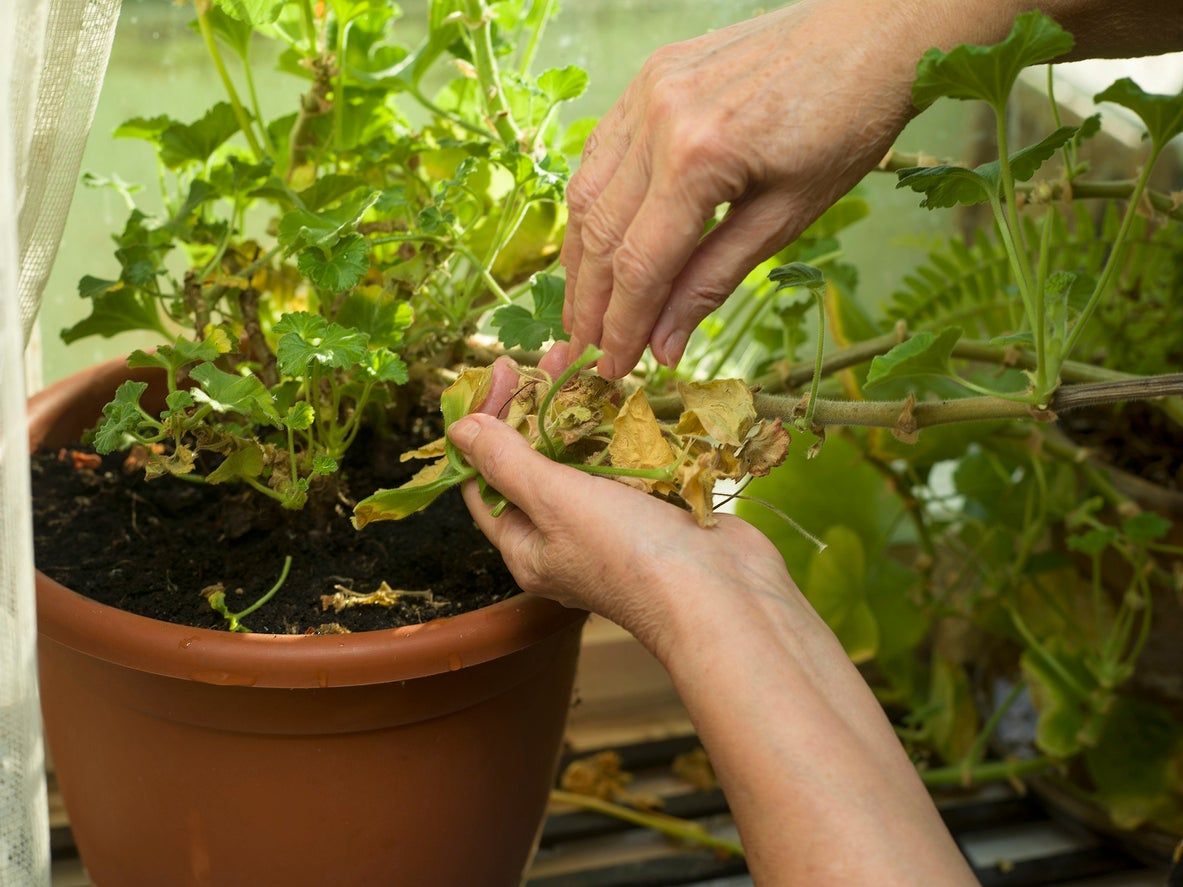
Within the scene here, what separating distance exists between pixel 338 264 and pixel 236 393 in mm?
103

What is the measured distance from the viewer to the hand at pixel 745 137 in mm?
602

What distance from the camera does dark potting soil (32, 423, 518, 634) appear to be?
76cm

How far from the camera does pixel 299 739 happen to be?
701 millimetres

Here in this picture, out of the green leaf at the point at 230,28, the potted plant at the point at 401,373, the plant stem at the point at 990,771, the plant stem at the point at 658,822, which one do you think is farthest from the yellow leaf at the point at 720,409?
the plant stem at the point at 990,771

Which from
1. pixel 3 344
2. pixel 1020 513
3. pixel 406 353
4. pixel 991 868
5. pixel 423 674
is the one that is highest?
pixel 3 344

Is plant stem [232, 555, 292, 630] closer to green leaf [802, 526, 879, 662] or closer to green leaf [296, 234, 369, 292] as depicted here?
green leaf [296, 234, 369, 292]

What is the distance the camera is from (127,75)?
116cm

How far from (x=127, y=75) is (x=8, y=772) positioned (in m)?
0.84

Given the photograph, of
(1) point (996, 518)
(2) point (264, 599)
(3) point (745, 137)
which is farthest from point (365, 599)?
(1) point (996, 518)

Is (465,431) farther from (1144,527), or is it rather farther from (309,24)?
(1144,527)

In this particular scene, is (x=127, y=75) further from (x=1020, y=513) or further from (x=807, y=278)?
(x=1020, y=513)

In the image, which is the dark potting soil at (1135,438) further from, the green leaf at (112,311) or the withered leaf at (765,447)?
the green leaf at (112,311)

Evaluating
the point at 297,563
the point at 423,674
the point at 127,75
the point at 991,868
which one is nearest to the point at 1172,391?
the point at 423,674

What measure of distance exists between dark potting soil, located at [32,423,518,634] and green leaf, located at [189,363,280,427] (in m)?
0.14
